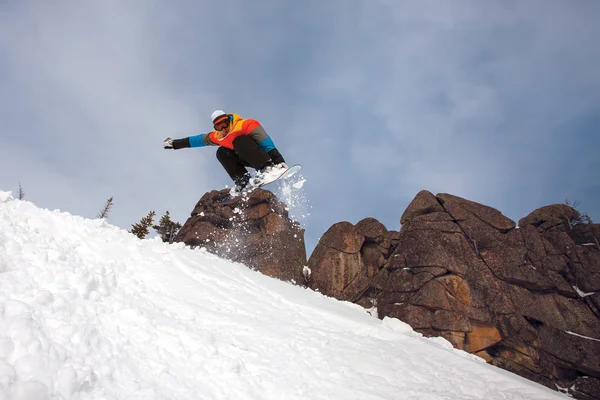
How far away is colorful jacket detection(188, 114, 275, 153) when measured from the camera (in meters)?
9.38

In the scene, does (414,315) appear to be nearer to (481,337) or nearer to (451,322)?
(451,322)

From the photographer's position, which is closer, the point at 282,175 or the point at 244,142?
the point at 244,142

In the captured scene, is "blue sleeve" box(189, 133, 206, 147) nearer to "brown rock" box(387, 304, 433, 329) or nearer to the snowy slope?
the snowy slope

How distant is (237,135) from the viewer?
30.9 feet

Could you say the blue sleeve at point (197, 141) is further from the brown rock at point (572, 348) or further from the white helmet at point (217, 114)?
the brown rock at point (572, 348)

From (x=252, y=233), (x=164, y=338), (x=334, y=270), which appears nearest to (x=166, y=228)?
(x=252, y=233)

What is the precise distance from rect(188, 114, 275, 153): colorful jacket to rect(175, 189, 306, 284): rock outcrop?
9866mm

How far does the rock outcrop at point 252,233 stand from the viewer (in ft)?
69.1

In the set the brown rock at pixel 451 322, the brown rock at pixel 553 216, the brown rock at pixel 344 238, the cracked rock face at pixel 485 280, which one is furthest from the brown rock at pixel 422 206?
the brown rock at pixel 451 322

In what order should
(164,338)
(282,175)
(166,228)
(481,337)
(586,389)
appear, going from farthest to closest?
(166,228) < (481,337) < (586,389) < (282,175) < (164,338)

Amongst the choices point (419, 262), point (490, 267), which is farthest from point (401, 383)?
point (490, 267)

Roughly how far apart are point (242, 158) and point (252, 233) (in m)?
15.1

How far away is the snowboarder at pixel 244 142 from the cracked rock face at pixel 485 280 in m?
13.3

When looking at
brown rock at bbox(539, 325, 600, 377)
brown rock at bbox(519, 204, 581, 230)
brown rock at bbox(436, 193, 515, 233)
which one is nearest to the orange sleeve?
brown rock at bbox(436, 193, 515, 233)
